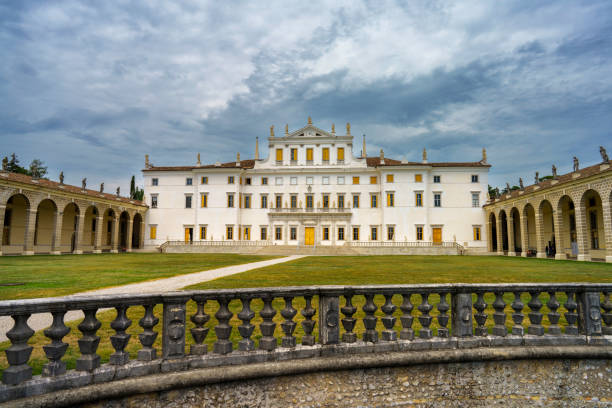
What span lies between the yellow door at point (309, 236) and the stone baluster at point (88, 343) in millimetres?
46564

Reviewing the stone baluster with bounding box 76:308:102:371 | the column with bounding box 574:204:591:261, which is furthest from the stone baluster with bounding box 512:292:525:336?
the column with bounding box 574:204:591:261

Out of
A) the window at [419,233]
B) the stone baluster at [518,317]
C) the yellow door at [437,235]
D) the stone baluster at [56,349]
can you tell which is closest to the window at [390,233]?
the window at [419,233]

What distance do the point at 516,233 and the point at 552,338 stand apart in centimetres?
4790

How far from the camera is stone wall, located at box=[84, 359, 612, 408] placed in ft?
13.0

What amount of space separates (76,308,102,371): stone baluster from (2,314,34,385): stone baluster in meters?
0.40

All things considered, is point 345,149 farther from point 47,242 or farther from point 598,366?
point 598,366

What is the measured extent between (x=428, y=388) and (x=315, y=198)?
1811 inches

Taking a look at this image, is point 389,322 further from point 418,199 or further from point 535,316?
point 418,199

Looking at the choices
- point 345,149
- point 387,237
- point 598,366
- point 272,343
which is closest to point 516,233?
point 387,237

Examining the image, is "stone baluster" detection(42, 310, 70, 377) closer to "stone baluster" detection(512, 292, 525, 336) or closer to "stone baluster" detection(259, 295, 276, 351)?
"stone baluster" detection(259, 295, 276, 351)

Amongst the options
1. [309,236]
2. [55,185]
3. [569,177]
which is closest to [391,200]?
[309,236]

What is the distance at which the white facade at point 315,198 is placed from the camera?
159ft

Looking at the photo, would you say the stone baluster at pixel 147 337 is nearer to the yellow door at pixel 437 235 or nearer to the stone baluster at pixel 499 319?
the stone baluster at pixel 499 319

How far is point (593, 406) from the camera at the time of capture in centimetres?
491
